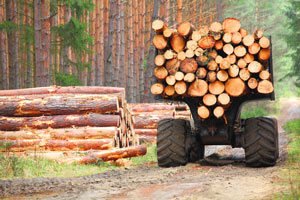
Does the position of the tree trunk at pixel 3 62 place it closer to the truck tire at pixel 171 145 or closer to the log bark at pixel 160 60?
the truck tire at pixel 171 145

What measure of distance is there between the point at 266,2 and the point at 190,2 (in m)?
9.43

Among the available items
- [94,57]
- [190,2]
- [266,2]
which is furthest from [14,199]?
[266,2]

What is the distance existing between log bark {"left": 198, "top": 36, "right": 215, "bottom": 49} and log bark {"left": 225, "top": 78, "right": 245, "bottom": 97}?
75 cm

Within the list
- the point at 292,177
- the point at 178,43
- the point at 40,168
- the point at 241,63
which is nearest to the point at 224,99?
the point at 241,63

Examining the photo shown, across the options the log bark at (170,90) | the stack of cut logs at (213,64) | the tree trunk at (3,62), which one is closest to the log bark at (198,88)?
the stack of cut logs at (213,64)

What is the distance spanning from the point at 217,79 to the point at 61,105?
4431mm

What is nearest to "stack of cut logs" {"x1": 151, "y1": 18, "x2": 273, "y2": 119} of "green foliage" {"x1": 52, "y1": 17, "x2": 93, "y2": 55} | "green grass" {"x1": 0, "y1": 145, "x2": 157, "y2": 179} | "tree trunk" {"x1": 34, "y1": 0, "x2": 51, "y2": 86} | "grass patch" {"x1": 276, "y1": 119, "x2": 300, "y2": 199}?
"grass patch" {"x1": 276, "y1": 119, "x2": 300, "y2": 199}

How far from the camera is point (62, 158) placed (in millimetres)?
11953

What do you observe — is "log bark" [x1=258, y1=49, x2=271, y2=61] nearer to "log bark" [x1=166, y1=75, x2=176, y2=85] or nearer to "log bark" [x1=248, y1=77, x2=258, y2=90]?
"log bark" [x1=248, y1=77, x2=258, y2=90]

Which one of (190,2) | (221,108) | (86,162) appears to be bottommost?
(86,162)

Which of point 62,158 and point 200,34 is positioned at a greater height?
point 200,34

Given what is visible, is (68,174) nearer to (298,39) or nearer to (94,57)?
(298,39)

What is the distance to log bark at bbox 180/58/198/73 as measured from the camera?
10781 mm

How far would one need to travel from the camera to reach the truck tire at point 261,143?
10758 millimetres
